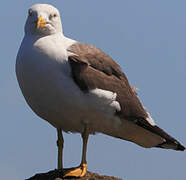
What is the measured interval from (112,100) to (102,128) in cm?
66

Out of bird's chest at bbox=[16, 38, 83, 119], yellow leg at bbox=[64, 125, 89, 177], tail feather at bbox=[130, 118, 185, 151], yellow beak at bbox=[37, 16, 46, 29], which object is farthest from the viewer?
tail feather at bbox=[130, 118, 185, 151]

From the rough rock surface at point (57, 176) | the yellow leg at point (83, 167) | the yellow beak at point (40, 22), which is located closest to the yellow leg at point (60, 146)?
the rough rock surface at point (57, 176)

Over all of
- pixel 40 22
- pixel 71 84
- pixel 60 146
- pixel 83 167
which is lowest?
pixel 83 167

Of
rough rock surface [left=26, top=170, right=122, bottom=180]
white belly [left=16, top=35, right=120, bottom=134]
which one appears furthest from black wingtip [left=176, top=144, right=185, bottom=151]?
white belly [left=16, top=35, right=120, bottom=134]

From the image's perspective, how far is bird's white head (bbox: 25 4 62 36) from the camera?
11042 millimetres

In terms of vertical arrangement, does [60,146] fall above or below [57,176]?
above

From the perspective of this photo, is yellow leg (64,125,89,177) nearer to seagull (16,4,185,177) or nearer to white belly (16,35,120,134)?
seagull (16,4,185,177)

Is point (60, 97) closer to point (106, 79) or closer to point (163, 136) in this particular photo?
point (106, 79)

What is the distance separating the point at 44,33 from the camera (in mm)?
11250

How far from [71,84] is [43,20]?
137 centimetres

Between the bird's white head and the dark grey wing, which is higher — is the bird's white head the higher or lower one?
the higher one

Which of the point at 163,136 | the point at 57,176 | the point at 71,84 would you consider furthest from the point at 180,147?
the point at 71,84

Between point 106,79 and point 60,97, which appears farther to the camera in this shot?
point 106,79

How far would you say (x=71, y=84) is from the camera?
10.8 meters
